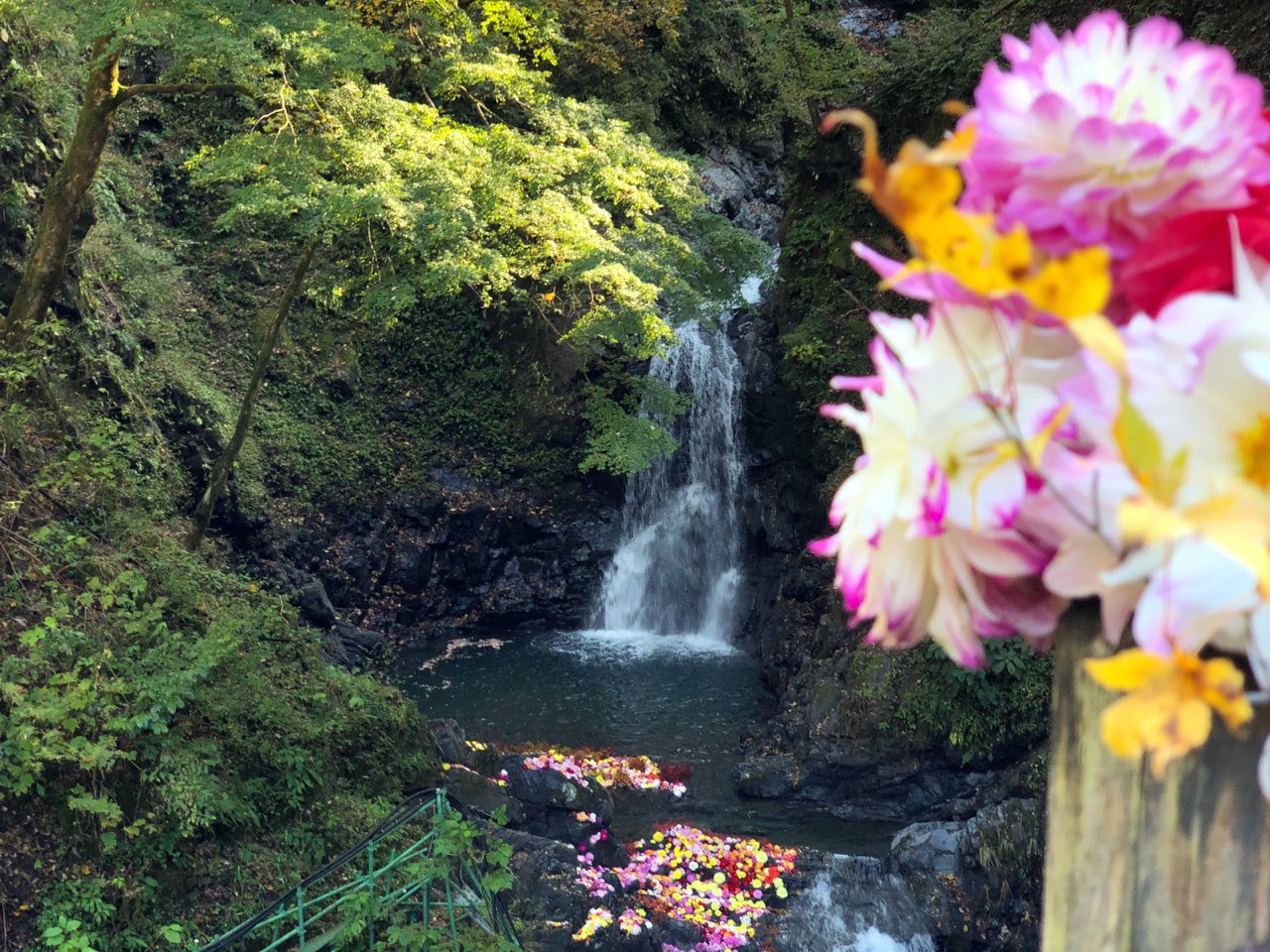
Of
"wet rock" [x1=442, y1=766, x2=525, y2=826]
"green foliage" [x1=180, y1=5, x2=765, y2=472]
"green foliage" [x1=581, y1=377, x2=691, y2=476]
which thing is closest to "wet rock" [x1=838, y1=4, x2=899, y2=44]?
"green foliage" [x1=180, y1=5, x2=765, y2=472]

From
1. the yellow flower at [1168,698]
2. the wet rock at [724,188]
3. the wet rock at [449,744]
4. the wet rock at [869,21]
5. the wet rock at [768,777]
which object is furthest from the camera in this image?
the wet rock at [869,21]

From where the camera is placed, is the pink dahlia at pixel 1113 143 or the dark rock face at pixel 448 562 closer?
the pink dahlia at pixel 1113 143

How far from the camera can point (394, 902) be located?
4.52 meters

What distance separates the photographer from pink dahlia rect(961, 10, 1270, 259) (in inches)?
21.3

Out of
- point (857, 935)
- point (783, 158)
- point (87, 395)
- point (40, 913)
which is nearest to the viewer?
point (40, 913)

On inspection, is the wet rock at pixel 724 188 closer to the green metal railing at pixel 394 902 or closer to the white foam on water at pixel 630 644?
the white foam on water at pixel 630 644

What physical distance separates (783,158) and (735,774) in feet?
46.3

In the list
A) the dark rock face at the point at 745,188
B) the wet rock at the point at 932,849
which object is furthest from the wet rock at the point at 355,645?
the dark rock face at the point at 745,188

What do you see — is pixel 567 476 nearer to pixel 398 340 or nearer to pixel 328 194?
pixel 398 340

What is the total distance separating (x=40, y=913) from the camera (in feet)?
14.1

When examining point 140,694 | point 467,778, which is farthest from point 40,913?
point 467,778

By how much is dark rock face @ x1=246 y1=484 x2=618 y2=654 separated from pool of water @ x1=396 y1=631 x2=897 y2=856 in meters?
0.62

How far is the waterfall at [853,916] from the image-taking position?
6551mm

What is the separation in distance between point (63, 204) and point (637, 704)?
23.9 feet
